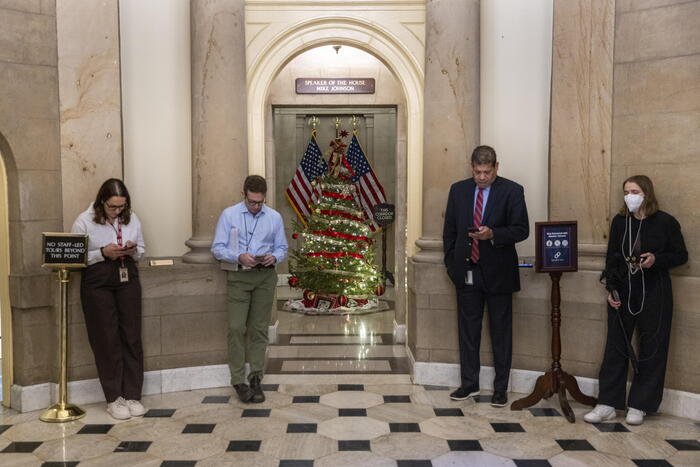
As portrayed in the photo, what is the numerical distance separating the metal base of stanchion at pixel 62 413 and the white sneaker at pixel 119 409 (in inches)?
8.6

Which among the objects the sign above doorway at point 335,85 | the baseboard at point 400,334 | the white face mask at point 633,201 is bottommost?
the baseboard at point 400,334

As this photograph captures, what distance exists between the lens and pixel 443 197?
6.28m

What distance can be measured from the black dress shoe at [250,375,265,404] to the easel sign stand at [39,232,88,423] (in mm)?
1332

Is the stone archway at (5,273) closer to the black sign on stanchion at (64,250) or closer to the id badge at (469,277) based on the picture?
the black sign on stanchion at (64,250)

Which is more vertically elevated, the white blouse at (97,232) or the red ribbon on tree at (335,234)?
the white blouse at (97,232)

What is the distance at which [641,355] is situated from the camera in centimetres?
515

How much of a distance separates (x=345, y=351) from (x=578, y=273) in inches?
122

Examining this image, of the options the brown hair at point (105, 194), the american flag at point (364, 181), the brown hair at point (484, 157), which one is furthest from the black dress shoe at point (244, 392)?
the american flag at point (364, 181)

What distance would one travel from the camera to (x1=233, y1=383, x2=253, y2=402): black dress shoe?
573cm

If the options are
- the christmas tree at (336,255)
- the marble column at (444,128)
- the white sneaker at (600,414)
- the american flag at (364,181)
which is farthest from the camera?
the american flag at (364,181)

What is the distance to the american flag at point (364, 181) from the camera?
12.9 m

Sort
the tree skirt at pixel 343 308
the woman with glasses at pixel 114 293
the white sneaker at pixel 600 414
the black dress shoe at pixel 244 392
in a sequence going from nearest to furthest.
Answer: the white sneaker at pixel 600 414 < the woman with glasses at pixel 114 293 < the black dress shoe at pixel 244 392 < the tree skirt at pixel 343 308

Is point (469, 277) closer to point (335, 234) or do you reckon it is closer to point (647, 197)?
point (647, 197)

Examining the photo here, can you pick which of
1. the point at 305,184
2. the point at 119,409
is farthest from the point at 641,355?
the point at 305,184
